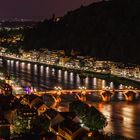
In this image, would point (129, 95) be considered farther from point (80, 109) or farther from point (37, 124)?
point (37, 124)

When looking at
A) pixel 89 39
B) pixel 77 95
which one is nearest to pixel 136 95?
pixel 77 95

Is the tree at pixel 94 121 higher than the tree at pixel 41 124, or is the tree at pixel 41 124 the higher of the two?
the tree at pixel 41 124

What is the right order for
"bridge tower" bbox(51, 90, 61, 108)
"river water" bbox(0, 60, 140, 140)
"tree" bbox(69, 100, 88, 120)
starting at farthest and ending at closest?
"bridge tower" bbox(51, 90, 61, 108) → "river water" bbox(0, 60, 140, 140) → "tree" bbox(69, 100, 88, 120)

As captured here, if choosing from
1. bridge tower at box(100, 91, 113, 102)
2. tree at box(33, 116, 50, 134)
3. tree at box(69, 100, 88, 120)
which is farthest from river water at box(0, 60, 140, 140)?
tree at box(33, 116, 50, 134)

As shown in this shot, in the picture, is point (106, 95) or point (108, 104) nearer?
point (108, 104)

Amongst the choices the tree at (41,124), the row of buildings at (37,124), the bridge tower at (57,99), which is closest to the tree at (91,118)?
the row of buildings at (37,124)

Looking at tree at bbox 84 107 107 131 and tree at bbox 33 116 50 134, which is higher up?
tree at bbox 33 116 50 134

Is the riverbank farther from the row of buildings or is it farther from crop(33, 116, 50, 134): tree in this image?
crop(33, 116, 50, 134): tree

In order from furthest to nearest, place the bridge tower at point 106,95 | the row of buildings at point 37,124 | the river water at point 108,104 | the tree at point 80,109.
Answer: the bridge tower at point 106,95 → the river water at point 108,104 → the tree at point 80,109 → the row of buildings at point 37,124

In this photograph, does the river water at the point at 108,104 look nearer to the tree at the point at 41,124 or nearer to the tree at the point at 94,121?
the tree at the point at 94,121

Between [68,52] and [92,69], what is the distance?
8120mm

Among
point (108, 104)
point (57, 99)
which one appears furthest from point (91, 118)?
point (57, 99)

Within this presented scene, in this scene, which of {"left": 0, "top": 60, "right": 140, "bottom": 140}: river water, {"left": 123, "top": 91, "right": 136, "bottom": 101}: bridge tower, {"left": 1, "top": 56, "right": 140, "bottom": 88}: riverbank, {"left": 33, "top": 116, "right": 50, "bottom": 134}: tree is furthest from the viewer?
{"left": 1, "top": 56, "right": 140, "bottom": 88}: riverbank

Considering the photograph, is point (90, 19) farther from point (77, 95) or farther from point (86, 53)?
point (77, 95)
